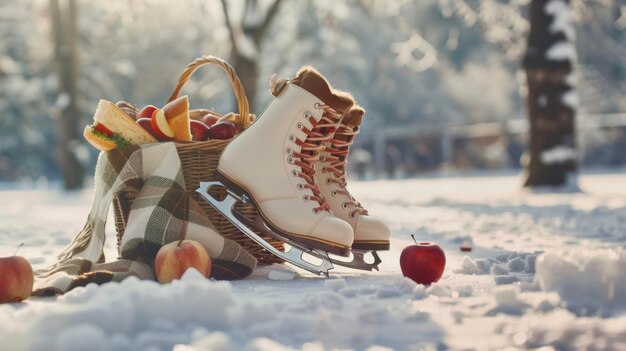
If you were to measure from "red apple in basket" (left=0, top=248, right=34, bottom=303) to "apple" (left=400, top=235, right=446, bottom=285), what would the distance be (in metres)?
1.47

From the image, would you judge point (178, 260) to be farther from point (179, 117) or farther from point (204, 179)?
point (179, 117)

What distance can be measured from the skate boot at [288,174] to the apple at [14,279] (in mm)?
885

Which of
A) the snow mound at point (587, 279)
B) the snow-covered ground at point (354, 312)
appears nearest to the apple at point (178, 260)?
the snow-covered ground at point (354, 312)

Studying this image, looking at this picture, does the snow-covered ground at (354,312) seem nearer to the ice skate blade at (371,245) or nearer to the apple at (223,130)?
the ice skate blade at (371,245)

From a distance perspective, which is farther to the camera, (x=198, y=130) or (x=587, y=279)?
(x=198, y=130)

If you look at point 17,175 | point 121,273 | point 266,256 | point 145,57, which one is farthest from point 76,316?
point 145,57

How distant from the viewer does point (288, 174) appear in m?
3.57

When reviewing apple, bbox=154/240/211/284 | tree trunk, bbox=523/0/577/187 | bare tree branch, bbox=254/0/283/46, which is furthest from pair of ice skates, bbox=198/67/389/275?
bare tree branch, bbox=254/0/283/46

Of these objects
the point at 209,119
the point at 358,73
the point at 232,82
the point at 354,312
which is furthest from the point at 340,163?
the point at 358,73

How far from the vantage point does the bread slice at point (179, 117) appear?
3.88 metres

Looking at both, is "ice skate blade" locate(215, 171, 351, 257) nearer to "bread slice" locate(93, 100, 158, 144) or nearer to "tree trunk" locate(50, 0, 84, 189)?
"bread slice" locate(93, 100, 158, 144)

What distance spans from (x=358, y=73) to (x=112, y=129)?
94.7 ft

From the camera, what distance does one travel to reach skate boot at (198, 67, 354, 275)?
11.4ft

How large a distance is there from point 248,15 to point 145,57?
23.3 meters
